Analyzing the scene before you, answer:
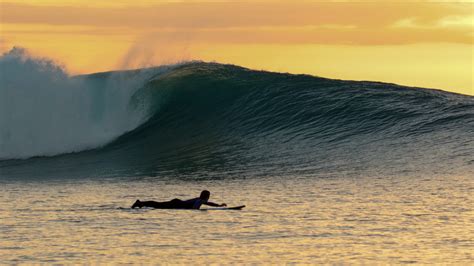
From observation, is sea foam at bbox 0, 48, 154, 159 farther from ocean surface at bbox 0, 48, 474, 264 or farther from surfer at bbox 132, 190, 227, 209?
surfer at bbox 132, 190, 227, 209

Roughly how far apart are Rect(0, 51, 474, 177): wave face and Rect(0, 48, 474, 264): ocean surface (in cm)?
7

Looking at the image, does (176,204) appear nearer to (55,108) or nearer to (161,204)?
(161,204)

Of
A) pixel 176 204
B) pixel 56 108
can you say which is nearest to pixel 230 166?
pixel 176 204

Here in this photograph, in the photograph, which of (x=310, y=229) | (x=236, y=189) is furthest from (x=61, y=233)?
(x=236, y=189)

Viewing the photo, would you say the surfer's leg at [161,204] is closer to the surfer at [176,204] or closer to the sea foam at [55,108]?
the surfer at [176,204]

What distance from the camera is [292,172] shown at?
2172cm

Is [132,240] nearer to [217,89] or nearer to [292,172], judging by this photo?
[292,172]

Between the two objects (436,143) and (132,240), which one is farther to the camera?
(436,143)

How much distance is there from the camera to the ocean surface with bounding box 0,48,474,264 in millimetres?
12852

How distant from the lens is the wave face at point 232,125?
908 inches

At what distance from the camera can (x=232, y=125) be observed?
97.6ft

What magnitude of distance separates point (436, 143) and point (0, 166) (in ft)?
43.3

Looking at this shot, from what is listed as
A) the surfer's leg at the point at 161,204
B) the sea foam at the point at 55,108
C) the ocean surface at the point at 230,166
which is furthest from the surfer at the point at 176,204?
the sea foam at the point at 55,108

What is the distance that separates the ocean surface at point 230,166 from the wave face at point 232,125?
7 cm
